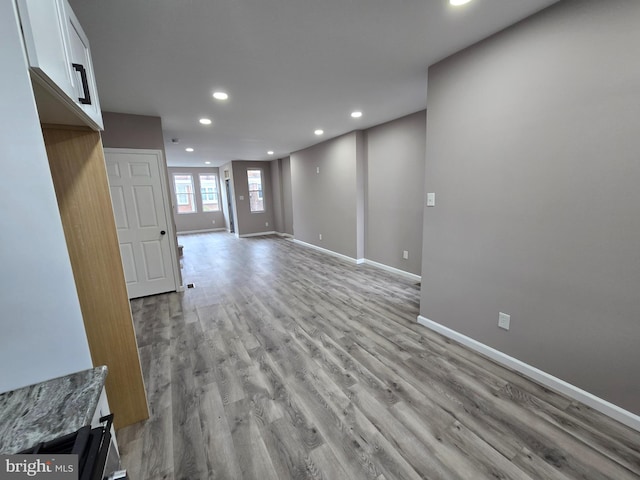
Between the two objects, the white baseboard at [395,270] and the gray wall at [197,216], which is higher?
the gray wall at [197,216]

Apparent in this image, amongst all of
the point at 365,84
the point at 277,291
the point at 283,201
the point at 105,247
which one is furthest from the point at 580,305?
the point at 283,201

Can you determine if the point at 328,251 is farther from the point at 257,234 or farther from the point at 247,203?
the point at 247,203

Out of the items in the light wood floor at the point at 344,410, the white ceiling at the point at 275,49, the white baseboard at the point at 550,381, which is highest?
the white ceiling at the point at 275,49

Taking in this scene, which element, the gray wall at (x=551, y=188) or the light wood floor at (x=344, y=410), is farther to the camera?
the gray wall at (x=551, y=188)

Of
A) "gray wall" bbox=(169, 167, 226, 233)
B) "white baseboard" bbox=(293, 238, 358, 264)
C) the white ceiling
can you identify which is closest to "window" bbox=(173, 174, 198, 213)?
"gray wall" bbox=(169, 167, 226, 233)

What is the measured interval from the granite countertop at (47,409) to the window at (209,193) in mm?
9978

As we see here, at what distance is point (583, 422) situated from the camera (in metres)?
1.56

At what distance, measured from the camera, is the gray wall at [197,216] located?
943cm

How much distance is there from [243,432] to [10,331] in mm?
1302

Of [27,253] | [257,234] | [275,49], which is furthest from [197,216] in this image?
[27,253]

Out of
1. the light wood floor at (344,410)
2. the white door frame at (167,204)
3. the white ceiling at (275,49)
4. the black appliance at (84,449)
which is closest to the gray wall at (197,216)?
the white door frame at (167,204)

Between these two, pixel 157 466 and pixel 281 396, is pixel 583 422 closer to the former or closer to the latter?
pixel 281 396

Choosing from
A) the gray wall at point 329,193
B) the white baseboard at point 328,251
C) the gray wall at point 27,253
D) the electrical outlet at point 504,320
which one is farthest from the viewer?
the white baseboard at point 328,251

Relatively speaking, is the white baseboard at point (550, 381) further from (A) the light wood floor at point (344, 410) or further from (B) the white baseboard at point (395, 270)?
(B) the white baseboard at point (395, 270)
